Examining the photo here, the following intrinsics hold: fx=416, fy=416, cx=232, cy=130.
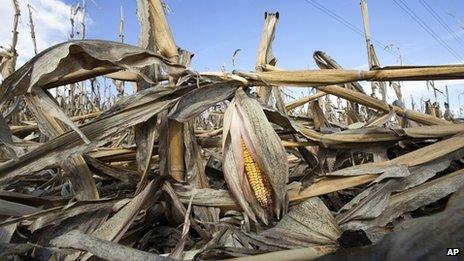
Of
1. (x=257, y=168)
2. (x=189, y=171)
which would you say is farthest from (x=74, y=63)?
(x=257, y=168)

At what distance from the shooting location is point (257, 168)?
98 cm

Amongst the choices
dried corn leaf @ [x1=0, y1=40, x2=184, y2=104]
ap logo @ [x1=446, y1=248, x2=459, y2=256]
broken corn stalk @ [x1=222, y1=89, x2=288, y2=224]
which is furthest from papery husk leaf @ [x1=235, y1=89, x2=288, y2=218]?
ap logo @ [x1=446, y1=248, x2=459, y2=256]

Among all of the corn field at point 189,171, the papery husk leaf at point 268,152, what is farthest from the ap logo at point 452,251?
the papery husk leaf at point 268,152

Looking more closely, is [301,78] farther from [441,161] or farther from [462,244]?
[462,244]

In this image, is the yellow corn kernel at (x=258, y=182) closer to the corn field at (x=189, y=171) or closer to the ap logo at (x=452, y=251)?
the corn field at (x=189, y=171)

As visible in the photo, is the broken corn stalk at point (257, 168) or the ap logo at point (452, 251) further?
the broken corn stalk at point (257, 168)

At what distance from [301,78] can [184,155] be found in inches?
14.5

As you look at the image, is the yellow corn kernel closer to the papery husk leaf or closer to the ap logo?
the papery husk leaf

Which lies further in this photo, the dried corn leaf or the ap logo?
the dried corn leaf

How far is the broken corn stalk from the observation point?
96cm

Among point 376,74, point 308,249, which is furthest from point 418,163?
point 308,249

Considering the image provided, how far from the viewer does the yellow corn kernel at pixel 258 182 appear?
97 centimetres

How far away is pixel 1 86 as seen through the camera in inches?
37.4

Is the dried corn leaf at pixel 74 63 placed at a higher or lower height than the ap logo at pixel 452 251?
higher
